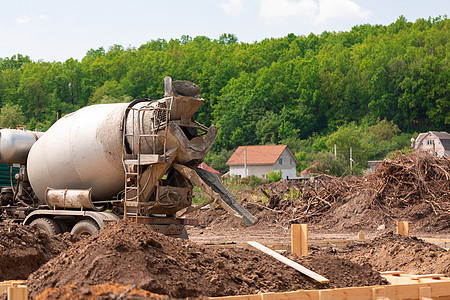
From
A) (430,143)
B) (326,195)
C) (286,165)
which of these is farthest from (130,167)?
(430,143)

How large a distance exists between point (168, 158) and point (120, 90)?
9169cm

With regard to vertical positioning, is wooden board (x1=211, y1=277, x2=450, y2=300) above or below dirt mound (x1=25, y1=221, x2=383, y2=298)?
below

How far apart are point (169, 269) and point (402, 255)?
599cm

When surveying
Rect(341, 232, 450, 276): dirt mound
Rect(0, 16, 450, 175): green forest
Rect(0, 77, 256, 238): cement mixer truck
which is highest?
Rect(0, 16, 450, 175): green forest

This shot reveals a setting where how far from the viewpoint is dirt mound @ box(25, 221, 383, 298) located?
6.36 metres

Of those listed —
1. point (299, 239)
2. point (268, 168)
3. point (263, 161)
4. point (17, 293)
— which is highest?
point (263, 161)

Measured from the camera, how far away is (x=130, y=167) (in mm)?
12750

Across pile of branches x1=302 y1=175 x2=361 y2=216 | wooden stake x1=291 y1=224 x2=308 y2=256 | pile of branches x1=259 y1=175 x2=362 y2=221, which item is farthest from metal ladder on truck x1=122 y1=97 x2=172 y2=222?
pile of branches x1=302 y1=175 x2=361 y2=216

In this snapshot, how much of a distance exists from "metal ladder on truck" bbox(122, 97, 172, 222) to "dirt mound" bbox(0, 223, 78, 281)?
8.97ft

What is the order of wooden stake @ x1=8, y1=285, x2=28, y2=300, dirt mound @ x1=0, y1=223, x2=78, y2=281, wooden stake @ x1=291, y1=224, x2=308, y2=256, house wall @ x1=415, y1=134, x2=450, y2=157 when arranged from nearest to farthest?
wooden stake @ x1=8, y1=285, x2=28, y2=300 → dirt mound @ x1=0, y1=223, x2=78, y2=281 → wooden stake @ x1=291, y1=224, x2=308, y2=256 → house wall @ x1=415, y1=134, x2=450, y2=157

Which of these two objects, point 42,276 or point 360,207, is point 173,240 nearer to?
point 42,276

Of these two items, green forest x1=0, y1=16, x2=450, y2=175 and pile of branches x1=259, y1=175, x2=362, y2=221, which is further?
green forest x1=0, y1=16, x2=450, y2=175

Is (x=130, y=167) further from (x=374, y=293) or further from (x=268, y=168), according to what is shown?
(x=268, y=168)

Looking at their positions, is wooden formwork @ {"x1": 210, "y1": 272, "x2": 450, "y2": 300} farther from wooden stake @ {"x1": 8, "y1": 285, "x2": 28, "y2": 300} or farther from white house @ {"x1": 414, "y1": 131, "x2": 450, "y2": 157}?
white house @ {"x1": 414, "y1": 131, "x2": 450, "y2": 157}
